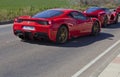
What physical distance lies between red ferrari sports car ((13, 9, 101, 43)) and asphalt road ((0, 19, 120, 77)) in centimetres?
30

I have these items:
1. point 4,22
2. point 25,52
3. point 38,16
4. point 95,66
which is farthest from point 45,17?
point 4,22

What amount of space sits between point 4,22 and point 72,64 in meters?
13.8

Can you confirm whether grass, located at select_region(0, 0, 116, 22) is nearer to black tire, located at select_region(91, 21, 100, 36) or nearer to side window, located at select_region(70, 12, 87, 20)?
black tire, located at select_region(91, 21, 100, 36)

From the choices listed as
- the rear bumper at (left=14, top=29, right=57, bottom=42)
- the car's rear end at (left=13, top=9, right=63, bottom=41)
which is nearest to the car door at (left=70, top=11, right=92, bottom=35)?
the car's rear end at (left=13, top=9, right=63, bottom=41)

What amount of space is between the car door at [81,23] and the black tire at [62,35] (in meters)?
0.90

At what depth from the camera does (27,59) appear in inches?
376

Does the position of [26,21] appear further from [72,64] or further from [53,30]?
[72,64]

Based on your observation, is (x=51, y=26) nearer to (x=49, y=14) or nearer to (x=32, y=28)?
(x=32, y=28)

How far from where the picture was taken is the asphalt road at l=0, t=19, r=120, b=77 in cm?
817

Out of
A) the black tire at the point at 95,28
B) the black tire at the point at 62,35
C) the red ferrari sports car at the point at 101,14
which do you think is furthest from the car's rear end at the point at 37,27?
the red ferrari sports car at the point at 101,14

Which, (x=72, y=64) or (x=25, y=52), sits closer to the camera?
(x=72, y=64)

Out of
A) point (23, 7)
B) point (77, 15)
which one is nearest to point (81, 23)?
point (77, 15)

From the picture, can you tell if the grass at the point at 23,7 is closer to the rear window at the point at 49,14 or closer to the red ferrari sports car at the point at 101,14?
the red ferrari sports car at the point at 101,14

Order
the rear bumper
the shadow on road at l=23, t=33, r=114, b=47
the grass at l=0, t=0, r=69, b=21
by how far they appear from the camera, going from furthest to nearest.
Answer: the grass at l=0, t=0, r=69, b=21 < the shadow on road at l=23, t=33, r=114, b=47 < the rear bumper
